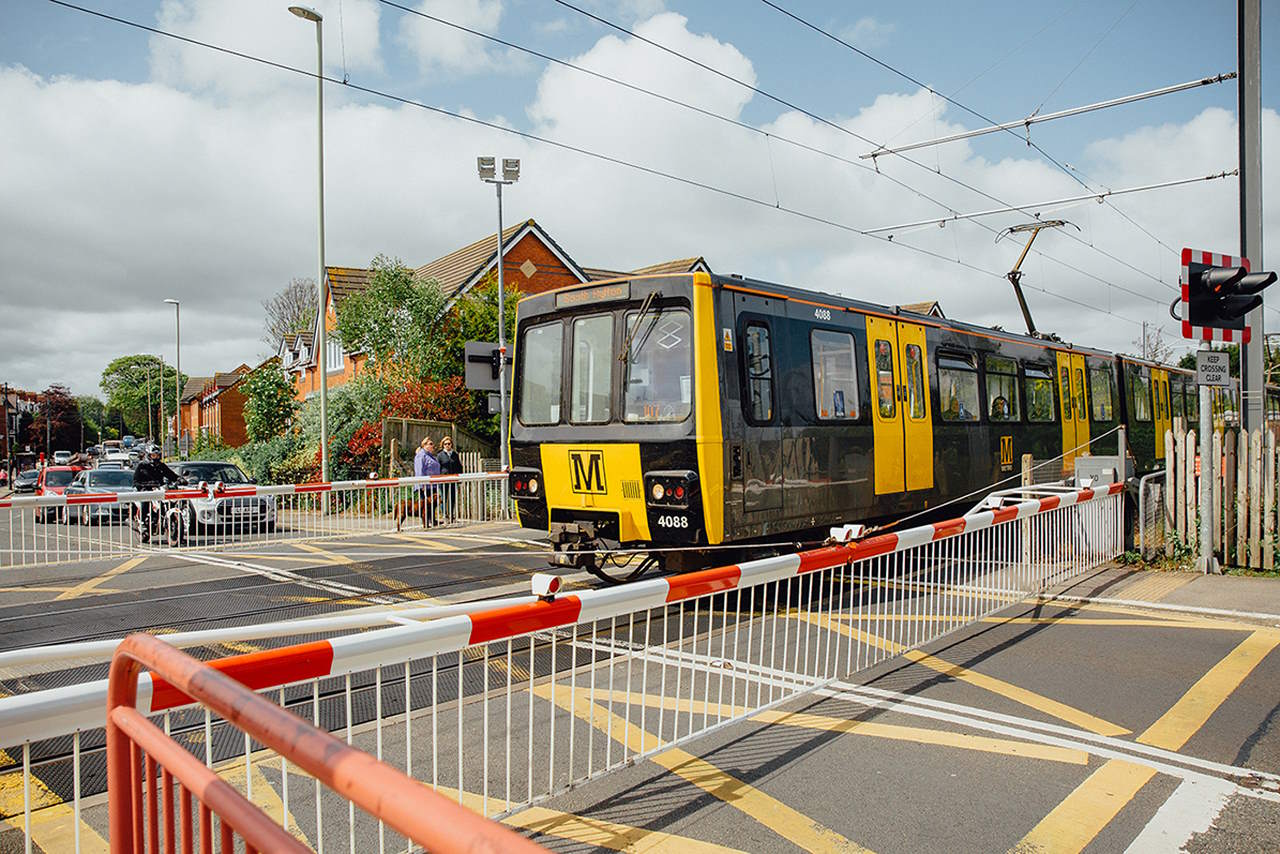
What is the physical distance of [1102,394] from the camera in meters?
17.4

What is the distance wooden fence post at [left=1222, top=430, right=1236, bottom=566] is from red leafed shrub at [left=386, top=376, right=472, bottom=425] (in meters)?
18.4

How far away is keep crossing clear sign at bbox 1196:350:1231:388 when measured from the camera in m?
9.30

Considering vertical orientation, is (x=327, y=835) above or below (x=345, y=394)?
below

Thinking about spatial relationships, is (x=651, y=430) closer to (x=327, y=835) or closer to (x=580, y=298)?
(x=580, y=298)

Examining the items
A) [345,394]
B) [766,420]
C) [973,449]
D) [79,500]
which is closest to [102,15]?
[79,500]

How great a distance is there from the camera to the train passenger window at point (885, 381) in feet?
34.6

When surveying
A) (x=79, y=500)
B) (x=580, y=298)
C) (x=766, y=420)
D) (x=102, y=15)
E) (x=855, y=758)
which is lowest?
(x=855, y=758)

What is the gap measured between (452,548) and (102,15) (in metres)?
7.50

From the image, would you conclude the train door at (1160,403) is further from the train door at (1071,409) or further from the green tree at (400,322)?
the green tree at (400,322)

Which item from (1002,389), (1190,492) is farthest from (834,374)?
(1002,389)

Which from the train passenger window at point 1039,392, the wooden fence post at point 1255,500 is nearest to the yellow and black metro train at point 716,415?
the train passenger window at point 1039,392

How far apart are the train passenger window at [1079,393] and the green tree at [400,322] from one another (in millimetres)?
16579

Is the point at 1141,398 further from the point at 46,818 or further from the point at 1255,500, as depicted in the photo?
Result: the point at 46,818

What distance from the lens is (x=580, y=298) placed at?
9.07 meters
